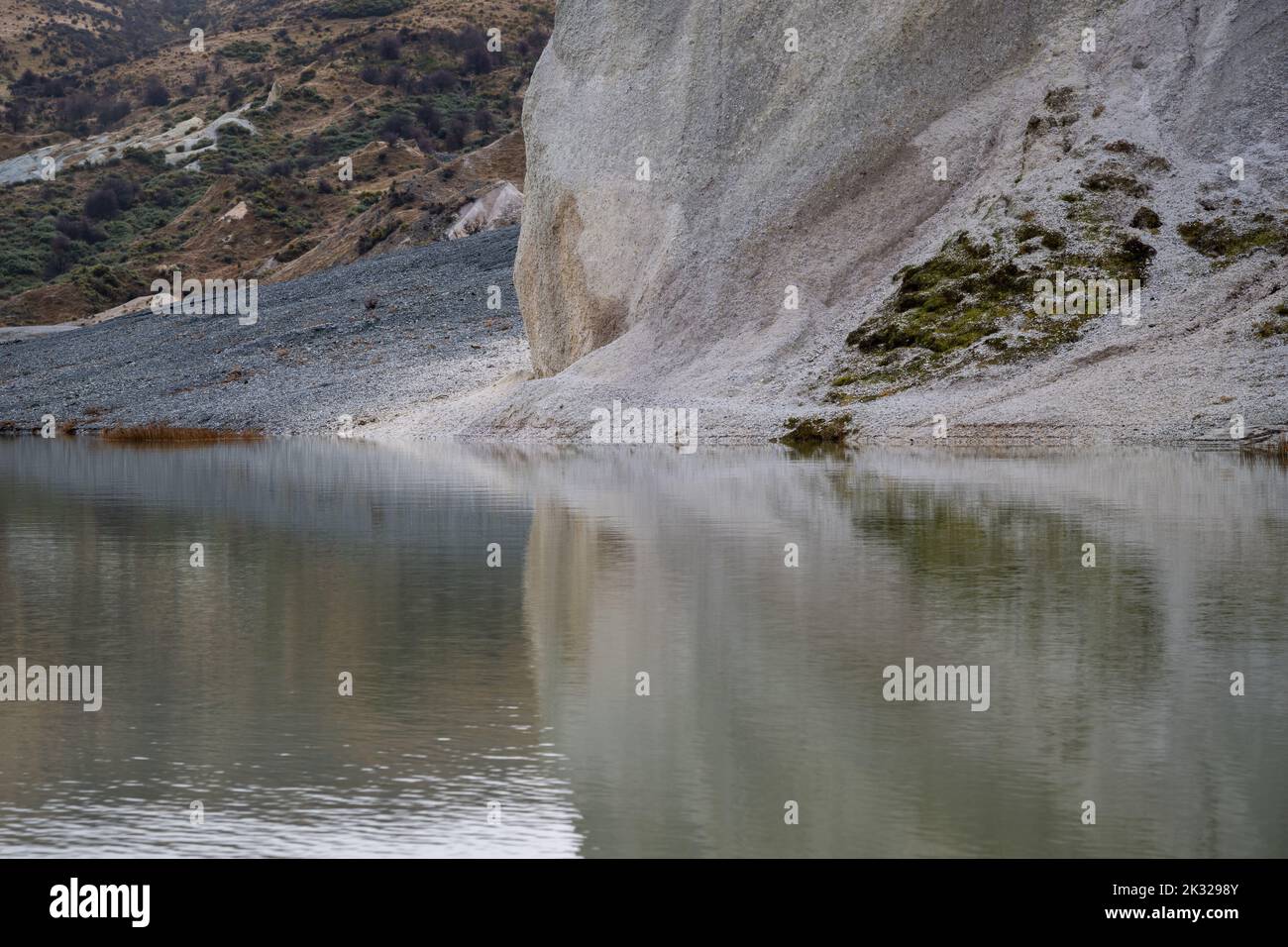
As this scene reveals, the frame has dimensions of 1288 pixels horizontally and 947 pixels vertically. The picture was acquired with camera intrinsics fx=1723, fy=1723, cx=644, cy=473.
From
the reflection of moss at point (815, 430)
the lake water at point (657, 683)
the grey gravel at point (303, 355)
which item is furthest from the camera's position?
the grey gravel at point (303, 355)

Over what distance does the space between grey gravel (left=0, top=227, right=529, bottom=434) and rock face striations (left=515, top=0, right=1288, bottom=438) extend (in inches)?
274

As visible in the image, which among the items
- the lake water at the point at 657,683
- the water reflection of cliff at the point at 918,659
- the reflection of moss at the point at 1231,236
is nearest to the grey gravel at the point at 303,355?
the reflection of moss at the point at 1231,236

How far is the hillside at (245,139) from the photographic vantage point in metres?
86.6

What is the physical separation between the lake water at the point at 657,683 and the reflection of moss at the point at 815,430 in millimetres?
13611

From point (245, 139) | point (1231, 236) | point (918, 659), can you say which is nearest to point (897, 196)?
point (1231, 236)

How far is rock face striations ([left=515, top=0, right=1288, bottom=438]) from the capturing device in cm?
3244

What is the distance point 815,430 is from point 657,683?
76.4ft

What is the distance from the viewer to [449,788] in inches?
255

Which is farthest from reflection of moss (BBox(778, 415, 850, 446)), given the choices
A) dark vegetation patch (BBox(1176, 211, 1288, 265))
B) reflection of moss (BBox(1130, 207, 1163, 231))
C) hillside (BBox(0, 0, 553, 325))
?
hillside (BBox(0, 0, 553, 325))

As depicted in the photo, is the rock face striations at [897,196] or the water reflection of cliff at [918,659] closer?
the water reflection of cliff at [918,659]

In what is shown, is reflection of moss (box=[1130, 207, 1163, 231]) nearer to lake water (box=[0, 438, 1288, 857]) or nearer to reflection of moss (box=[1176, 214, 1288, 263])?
reflection of moss (box=[1176, 214, 1288, 263])

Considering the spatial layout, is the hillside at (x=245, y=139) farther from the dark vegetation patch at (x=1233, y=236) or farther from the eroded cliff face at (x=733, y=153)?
the dark vegetation patch at (x=1233, y=236)
